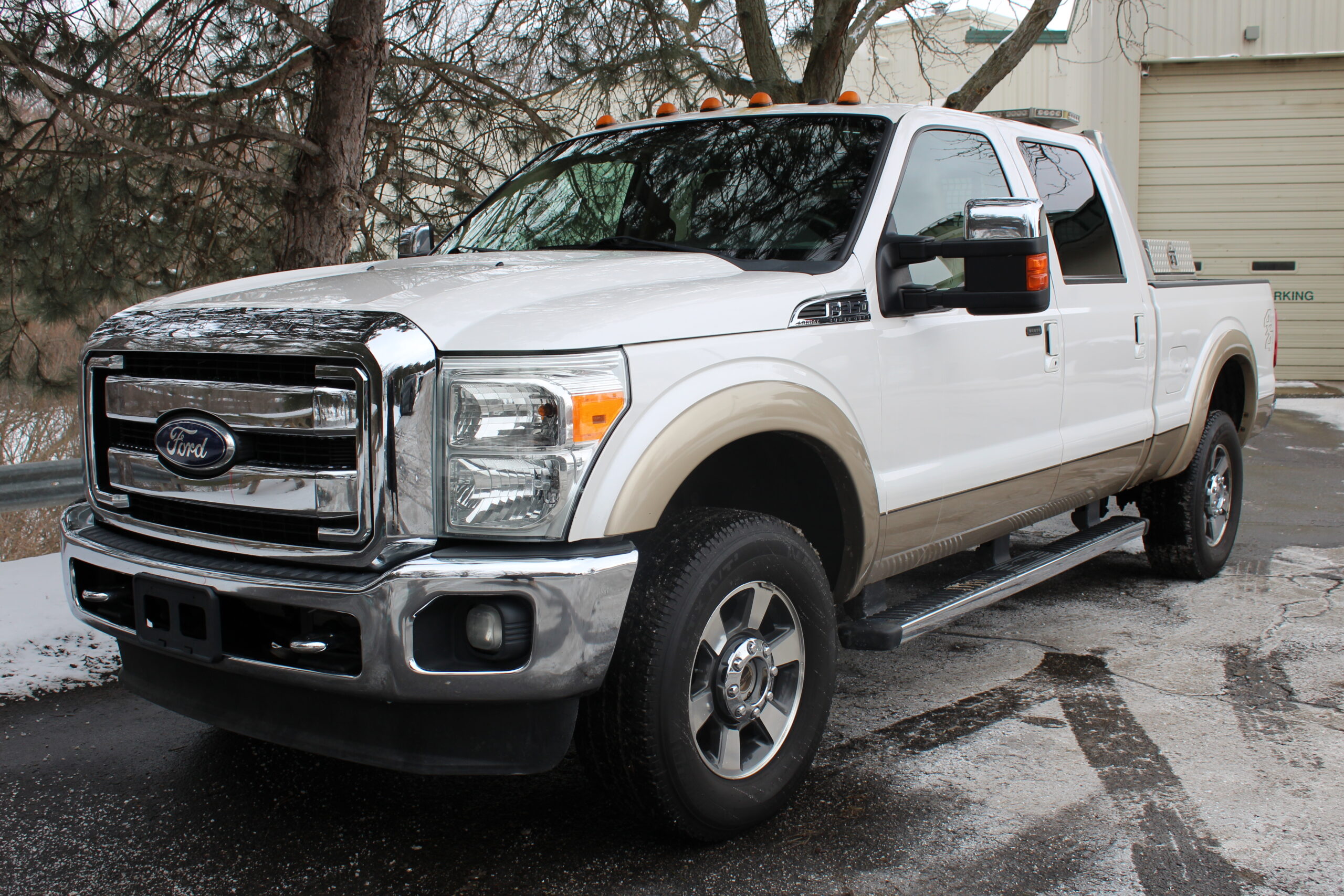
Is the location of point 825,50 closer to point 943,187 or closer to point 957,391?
point 943,187

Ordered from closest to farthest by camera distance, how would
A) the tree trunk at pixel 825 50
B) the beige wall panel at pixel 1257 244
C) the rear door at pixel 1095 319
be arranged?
the rear door at pixel 1095 319 < the tree trunk at pixel 825 50 < the beige wall panel at pixel 1257 244

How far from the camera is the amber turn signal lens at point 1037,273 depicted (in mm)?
3250

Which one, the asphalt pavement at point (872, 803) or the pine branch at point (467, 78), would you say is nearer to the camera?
the asphalt pavement at point (872, 803)

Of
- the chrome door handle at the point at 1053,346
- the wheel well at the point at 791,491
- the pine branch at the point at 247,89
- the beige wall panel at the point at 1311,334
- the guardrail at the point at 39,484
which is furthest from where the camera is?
the beige wall panel at the point at 1311,334

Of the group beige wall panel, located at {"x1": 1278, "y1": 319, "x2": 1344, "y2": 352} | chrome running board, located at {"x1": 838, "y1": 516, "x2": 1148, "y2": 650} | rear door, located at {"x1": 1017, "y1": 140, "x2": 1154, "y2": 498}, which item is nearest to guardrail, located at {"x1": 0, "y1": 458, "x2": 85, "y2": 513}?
chrome running board, located at {"x1": 838, "y1": 516, "x2": 1148, "y2": 650}

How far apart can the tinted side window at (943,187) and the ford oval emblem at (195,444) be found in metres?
2.02

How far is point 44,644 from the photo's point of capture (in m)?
4.58

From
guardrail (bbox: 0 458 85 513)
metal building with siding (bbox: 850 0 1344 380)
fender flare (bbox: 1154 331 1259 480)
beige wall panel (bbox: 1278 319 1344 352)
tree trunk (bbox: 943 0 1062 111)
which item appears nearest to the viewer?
guardrail (bbox: 0 458 85 513)

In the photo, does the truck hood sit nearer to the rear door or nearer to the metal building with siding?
the rear door

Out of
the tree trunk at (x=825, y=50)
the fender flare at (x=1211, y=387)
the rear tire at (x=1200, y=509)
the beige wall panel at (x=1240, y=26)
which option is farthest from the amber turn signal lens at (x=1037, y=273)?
the beige wall panel at (x=1240, y=26)

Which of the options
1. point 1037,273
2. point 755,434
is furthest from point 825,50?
point 755,434

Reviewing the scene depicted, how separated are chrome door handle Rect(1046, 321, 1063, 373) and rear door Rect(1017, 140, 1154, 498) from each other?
0.21 ft

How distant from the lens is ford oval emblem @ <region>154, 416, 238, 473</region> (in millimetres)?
2719

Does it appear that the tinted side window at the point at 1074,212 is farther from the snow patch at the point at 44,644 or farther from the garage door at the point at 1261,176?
the garage door at the point at 1261,176
